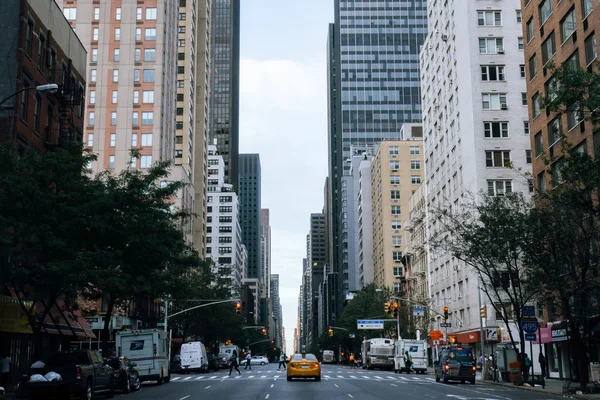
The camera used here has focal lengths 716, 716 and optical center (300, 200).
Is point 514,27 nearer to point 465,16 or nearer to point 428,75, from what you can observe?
point 465,16

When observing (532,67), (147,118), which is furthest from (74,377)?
(147,118)

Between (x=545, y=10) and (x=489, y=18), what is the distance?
3136 centimetres

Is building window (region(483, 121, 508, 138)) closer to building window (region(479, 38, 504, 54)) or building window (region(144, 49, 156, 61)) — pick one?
building window (region(479, 38, 504, 54))

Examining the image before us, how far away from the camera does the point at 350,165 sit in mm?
192500

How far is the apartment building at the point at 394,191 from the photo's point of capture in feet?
438

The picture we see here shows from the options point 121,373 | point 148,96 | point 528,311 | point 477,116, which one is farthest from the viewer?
point 148,96

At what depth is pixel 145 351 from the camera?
41438 millimetres

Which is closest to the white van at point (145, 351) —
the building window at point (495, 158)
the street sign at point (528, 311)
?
the street sign at point (528, 311)

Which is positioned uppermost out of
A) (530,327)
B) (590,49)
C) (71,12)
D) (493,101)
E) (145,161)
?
(71,12)

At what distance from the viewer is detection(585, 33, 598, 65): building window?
39938mm

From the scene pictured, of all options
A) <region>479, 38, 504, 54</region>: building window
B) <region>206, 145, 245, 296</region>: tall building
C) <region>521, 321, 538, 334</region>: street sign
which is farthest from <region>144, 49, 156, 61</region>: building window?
<region>206, 145, 245, 296</region>: tall building

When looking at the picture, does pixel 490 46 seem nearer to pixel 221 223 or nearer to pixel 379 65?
pixel 379 65

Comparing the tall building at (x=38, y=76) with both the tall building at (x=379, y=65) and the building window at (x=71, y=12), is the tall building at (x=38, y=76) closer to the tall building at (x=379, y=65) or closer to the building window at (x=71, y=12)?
the building window at (x=71, y=12)

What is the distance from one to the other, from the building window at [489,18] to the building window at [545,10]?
3001 cm
